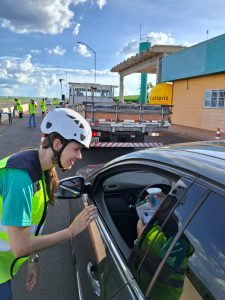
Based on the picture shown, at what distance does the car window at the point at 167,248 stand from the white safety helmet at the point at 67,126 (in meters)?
0.64

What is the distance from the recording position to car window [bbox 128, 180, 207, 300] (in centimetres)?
136

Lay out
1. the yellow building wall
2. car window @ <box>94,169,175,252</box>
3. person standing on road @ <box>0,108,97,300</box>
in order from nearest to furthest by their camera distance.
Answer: person standing on road @ <box>0,108,97,300</box>
car window @ <box>94,169,175,252</box>
the yellow building wall

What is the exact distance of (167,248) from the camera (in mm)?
1442

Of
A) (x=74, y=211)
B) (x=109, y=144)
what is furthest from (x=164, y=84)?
(x=74, y=211)

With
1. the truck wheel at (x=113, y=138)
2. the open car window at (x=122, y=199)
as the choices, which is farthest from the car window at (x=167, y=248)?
the truck wheel at (x=113, y=138)

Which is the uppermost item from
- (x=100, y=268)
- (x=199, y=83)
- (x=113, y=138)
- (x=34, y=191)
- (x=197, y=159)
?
(x=199, y=83)

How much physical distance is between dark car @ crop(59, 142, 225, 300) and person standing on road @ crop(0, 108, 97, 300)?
0.34m

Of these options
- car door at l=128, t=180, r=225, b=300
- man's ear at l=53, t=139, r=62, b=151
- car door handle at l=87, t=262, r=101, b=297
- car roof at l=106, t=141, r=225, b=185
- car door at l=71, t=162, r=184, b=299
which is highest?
man's ear at l=53, t=139, r=62, b=151

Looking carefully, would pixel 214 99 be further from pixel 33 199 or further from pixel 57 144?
pixel 33 199

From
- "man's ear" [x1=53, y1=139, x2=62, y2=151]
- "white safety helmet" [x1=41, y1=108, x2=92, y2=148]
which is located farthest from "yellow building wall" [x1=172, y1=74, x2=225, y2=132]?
"man's ear" [x1=53, y1=139, x2=62, y2=151]

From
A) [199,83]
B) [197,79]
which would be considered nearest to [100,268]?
[199,83]

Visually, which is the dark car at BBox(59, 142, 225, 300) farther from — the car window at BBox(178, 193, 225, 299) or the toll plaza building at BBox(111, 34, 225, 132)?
the toll plaza building at BBox(111, 34, 225, 132)

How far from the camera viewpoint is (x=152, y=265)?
Result: 4.92 ft

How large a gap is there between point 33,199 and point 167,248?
31.3 inches
